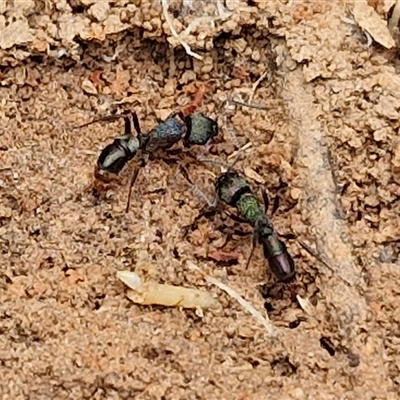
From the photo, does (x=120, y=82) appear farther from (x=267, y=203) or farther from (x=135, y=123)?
(x=267, y=203)

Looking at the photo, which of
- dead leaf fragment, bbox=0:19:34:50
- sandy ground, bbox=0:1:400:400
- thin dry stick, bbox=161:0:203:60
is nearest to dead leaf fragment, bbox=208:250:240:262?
sandy ground, bbox=0:1:400:400

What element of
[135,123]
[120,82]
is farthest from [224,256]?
[120,82]

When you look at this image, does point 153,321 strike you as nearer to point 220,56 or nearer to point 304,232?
point 304,232

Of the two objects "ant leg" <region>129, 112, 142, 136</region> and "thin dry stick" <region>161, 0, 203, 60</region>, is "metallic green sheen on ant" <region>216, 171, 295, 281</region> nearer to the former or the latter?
"ant leg" <region>129, 112, 142, 136</region>

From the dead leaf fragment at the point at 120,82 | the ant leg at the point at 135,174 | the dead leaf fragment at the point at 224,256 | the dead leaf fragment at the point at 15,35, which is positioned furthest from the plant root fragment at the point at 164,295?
the dead leaf fragment at the point at 15,35

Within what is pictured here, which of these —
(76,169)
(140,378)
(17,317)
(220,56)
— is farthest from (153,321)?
(220,56)
